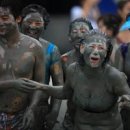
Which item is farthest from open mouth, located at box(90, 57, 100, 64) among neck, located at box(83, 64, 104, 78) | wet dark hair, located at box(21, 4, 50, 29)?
wet dark hair, located at box(21, 4, 50, 29)

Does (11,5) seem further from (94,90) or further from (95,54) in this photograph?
(94,90)

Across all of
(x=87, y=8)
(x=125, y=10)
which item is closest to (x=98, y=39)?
(x=125, y=10)

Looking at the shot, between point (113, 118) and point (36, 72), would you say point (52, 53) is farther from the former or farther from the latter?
point (113, 118)

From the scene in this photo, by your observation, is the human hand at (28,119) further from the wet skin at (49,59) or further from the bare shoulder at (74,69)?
the wet skin at (49,59)

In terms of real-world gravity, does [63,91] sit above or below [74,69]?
below

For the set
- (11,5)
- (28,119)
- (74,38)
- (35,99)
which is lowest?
(28,119)

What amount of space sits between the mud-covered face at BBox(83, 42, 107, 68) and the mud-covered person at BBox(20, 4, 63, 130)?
0.89 meters

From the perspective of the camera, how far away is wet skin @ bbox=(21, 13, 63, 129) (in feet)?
22.8

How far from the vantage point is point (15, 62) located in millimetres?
6340

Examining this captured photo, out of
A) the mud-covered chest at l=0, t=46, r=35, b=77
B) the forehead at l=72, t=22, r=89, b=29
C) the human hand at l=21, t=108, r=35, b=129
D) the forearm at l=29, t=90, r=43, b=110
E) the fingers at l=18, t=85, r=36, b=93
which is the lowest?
the human hand at l=21, t=108, r=35, b=129

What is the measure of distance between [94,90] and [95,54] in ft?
1.07

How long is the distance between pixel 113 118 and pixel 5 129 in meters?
0.97

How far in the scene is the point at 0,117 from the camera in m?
6.34

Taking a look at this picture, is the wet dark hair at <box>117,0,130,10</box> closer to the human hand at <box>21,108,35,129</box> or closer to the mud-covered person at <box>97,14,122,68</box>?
the mud-covered person at <box>97,14,122,68</box>
